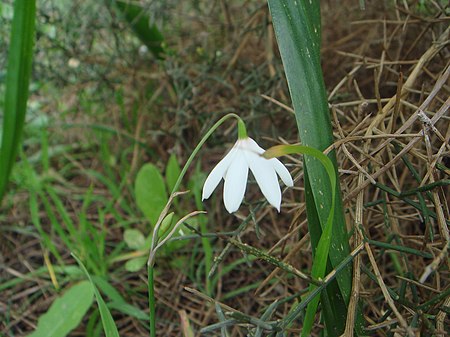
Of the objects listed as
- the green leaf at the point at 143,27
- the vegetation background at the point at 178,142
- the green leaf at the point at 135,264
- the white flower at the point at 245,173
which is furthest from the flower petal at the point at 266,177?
the green leaf at the point at 143,27

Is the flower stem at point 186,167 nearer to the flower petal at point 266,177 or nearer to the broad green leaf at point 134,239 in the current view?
the flower petal at point 266,177

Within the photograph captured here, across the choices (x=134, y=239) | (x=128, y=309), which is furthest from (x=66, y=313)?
(x=134, y=239)

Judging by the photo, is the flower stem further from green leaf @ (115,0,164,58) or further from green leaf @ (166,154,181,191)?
green leaf @ (115,0,164,58)

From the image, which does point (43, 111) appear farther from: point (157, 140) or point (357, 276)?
point (357, 276)

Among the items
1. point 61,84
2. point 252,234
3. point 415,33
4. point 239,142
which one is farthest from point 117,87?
point 239,142

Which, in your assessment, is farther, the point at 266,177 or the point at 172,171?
the point at 172,171

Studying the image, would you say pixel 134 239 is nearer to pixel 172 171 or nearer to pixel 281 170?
pixel 172 171
